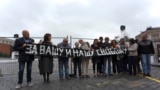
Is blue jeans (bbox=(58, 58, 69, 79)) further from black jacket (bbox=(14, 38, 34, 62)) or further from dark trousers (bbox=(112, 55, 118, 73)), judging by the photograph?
dark trousers (bbox=(112, 55, 118, 73))

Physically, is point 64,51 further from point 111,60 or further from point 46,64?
point 111,60

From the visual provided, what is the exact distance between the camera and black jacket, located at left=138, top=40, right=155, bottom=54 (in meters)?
12.4

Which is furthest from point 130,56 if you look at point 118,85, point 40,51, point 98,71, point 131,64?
point 40,51

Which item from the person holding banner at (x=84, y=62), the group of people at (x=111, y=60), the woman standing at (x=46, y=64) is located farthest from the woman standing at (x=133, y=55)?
the woman standing at (x=46, y=64)

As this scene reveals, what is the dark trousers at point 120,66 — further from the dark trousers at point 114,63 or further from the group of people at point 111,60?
the dark trousers at point 114,63

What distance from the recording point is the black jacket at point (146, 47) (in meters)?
12.4

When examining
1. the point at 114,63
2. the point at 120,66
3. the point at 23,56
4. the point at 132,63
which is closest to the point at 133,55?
the point at 132,63

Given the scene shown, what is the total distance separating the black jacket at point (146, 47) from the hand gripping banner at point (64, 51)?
0.87 meters

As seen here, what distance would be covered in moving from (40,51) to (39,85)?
143 cm

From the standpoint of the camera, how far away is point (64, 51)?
1191 centimetres

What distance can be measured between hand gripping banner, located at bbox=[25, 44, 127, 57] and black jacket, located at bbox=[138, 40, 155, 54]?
2.85ft

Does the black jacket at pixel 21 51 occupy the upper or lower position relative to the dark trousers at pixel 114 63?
upper

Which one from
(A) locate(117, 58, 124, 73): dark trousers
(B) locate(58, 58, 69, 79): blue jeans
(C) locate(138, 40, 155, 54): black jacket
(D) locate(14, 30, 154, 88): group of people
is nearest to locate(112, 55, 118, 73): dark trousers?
(D) locate(14, 30, 154, 88): group of people

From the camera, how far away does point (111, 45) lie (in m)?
13.3
